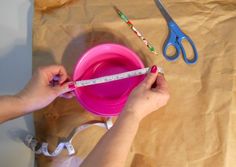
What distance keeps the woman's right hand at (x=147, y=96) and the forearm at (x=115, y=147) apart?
0.02 m

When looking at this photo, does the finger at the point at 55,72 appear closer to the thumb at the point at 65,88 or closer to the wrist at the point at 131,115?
the thumb at the point at 65,88

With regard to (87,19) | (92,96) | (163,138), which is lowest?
(163,138)

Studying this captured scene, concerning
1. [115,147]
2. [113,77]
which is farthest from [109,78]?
[115,147]

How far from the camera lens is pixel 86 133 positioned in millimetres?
700

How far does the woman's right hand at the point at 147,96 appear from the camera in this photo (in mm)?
555

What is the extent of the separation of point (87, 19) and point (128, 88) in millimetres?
205

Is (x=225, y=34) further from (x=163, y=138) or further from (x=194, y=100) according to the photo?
(x=163, y=138)

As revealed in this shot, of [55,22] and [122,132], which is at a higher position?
[55,22]

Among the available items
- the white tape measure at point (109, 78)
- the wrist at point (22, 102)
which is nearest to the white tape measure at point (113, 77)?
the white tape measure at point (109, 78)

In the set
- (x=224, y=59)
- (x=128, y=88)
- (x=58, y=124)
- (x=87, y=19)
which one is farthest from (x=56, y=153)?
(x=224, y=59)

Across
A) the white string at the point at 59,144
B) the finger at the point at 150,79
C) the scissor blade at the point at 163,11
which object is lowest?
the white string at the point at 59,144

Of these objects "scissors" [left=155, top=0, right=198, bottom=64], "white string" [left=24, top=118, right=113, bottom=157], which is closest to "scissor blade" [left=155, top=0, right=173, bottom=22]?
"scissors" [left=155, top=0, right=198, bottom=64]

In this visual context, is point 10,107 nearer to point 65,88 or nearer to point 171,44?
point 65,88

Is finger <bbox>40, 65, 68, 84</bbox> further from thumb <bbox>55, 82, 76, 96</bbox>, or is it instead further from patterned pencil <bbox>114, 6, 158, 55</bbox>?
patterned pencil <bbox>114, 6, 158, 55</bbox>
